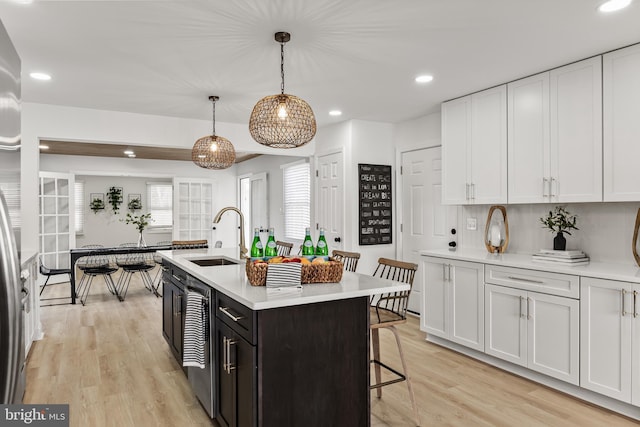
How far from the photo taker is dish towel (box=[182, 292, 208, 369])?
2.50 meters

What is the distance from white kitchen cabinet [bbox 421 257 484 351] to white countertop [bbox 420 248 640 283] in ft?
0.23

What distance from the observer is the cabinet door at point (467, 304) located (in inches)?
136

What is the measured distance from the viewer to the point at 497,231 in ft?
12.5

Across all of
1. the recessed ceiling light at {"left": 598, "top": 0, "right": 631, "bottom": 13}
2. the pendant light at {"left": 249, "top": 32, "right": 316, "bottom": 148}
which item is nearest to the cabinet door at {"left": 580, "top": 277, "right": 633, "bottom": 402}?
the recessed ceiling light at {"left": 598, "top": 0, "right": 631, "bottom": 13}

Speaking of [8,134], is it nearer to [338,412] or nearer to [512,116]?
[338,412]

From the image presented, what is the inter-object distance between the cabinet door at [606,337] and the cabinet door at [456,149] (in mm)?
1474

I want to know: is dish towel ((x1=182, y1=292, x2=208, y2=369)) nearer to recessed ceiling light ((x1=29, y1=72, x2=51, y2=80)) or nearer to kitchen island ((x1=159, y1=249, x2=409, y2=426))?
kitchen island ((x1=159, y1=249, x2=409, y2=426))

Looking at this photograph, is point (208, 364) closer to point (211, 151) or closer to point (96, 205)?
point (211, 151)

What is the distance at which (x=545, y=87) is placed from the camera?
→ 325 centimetres

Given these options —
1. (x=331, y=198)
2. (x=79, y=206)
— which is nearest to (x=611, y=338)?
(x=331, y=198)

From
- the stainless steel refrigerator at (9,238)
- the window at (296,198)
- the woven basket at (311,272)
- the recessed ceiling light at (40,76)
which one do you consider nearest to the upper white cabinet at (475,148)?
the woven basket at (311,272)

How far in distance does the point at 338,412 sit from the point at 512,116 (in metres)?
2.77

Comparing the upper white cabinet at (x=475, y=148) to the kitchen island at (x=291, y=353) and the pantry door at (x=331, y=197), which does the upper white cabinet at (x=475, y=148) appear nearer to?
the pantry door at (x=331, y=197)

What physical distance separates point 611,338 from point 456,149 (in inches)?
80.7
